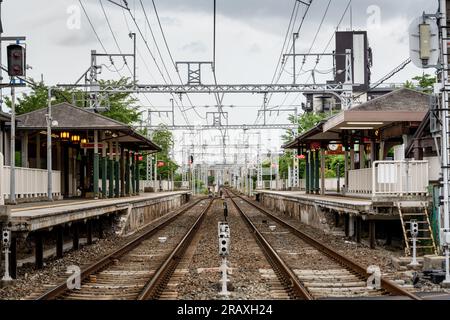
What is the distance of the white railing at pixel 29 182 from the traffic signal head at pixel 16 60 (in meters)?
4.53

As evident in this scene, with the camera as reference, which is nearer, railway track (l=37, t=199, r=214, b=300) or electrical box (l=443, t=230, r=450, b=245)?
railway track (l=37, t=199, r=214, b=300)

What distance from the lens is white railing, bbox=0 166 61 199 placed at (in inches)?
822

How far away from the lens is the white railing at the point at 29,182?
822 inches

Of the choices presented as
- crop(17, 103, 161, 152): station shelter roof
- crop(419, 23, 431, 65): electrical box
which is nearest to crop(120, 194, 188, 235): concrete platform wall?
crop(17, 103, 161, 152): station shelter roof

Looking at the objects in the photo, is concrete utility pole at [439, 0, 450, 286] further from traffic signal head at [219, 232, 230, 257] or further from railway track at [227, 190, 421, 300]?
traffic signal head at [219, 232, 230, 257]

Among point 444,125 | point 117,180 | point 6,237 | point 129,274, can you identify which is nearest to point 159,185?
point 117,180

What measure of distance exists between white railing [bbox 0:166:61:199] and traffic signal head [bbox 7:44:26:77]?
4525 millimetres

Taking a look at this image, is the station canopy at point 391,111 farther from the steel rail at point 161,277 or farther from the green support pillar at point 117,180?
the green support pillar at point 117,180

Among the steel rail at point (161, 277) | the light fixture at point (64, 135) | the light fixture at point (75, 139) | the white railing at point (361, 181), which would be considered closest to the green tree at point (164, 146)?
the light fixture at point (75, 139)

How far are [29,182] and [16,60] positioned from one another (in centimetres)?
759

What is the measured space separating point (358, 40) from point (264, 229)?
12.3 metres

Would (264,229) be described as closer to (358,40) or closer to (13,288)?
(358,40)

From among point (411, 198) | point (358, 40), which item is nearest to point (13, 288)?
point (411, 198)

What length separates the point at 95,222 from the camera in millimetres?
21844
